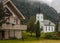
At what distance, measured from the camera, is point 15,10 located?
182 ft

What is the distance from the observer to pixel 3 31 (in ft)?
171

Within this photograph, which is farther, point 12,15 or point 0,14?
point 12,15

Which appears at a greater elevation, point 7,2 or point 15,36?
point 7,2

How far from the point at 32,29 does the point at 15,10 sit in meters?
11.2

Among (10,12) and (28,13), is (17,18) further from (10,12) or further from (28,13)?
(28,13)

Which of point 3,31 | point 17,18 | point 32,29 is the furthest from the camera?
point 32,29

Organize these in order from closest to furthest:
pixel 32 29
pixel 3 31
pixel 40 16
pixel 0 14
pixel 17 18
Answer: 1. pixel 0 14
2. pixel 3 31
3. pixel 17 18
4. pixel 32 29
5. pixel 40 16

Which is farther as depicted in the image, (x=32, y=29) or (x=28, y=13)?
(x=28, y=13)

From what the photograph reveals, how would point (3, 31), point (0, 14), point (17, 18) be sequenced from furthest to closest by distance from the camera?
point (17, 18) → point (3, 31) → point (0, 14)

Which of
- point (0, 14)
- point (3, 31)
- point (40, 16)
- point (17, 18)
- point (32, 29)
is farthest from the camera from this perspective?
point (40, 16)

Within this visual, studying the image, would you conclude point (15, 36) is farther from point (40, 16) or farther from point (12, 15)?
point (40, 16)

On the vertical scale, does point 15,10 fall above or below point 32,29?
above

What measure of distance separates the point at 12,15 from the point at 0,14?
1294 centimetres

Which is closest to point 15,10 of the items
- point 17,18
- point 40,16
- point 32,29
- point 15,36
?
A: point 17,18
